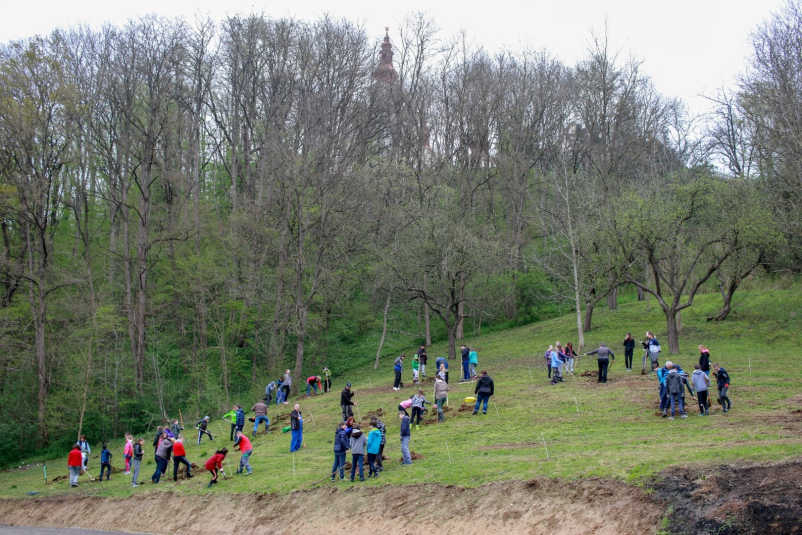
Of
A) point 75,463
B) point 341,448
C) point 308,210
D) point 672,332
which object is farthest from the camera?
point 308,210

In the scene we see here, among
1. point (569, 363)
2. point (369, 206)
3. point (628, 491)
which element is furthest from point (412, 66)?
point (628, 491)

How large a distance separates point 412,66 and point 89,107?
24.8 metres

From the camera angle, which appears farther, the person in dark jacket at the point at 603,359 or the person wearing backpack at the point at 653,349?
the person wearing backpack at the point at 653,349

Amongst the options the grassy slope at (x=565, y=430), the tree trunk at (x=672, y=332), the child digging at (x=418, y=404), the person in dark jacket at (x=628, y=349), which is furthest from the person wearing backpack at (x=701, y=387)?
the tree trunk at (x=672, y=332)

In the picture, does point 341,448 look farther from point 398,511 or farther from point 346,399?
point 346,399

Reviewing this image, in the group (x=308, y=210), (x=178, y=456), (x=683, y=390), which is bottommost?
(x=178, y=456)

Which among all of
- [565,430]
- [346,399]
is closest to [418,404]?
[346,399]

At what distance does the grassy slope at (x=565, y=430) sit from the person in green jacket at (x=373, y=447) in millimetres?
372

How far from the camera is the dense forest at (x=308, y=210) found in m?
35.8

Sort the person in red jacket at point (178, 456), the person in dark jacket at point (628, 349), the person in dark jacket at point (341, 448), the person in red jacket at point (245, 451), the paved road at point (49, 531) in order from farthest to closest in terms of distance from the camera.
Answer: the person in dark jacket at point (628, 349)
the person in red jacket at point (178, 456)
the person in red jacket at point (245, 451)
the paved road at point (49, 531)
the person in dark jacket at point (341, 448)

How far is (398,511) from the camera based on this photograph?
15062 mm

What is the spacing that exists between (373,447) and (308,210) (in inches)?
905

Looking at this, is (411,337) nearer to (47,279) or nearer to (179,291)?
(179,291)

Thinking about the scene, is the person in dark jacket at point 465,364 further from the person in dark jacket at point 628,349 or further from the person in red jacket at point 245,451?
the person in red jacket at point 245,451
